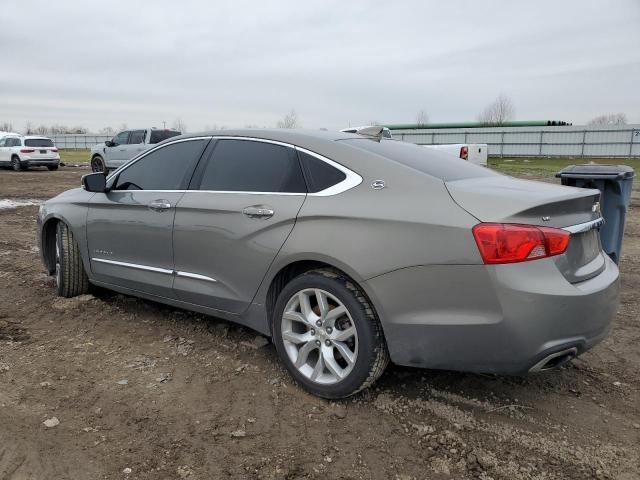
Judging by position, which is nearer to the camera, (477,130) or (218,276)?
(218,276)

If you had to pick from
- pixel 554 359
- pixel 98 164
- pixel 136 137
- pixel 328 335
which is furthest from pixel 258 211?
pixel 98 164

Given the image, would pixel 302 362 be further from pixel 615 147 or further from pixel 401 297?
pixel 615 147

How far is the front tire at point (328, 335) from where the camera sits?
9.41ft

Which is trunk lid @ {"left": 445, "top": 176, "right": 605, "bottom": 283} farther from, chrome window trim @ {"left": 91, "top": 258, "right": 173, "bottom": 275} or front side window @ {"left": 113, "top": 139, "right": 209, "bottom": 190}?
chrome window trim @ {"left": 91, "top": 258, "right": 173, "bottom": 275}

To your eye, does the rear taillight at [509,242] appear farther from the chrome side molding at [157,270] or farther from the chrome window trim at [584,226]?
the chrome side molding at [157,270]

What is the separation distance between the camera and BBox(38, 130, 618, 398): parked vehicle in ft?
8.36

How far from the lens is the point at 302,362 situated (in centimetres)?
320

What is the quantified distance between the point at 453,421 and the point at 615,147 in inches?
1529

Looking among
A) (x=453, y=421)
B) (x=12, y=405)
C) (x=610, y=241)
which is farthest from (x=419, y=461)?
(x=610, y=241)

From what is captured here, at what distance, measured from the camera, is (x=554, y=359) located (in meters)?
2.65

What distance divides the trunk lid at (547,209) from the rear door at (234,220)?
100 centimetres

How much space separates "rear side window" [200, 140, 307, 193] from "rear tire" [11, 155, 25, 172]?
23530 millimetres

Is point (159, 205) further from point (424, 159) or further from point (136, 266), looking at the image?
point (424, 159)

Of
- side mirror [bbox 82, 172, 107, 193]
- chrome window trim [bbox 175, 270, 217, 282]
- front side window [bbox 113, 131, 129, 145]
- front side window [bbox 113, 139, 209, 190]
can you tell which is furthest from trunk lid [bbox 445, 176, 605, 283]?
front side window [bbox 113, 131, 129, 145]
